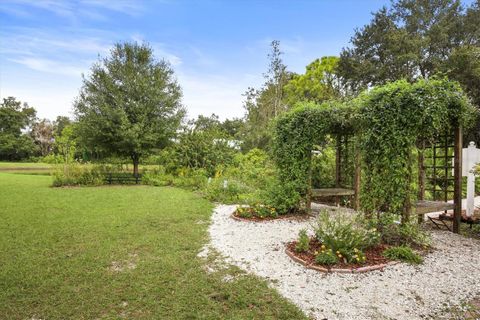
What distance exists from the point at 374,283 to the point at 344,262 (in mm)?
522

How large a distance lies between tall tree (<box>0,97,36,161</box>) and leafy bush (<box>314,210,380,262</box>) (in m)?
40.2

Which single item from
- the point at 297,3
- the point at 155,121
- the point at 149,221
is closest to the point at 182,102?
the point at 155,121

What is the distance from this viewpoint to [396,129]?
434 centimetres

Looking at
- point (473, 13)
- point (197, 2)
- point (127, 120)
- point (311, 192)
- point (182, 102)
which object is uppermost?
point (473, 13)

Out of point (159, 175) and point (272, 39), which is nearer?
point (159, 175)

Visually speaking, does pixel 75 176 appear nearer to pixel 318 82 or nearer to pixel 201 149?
pixel 201 149

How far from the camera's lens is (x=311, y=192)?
7.14 meters

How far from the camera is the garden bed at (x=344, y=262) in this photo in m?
3.68

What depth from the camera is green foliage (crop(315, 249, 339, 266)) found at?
378cm

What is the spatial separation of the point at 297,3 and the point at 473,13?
2010 cm

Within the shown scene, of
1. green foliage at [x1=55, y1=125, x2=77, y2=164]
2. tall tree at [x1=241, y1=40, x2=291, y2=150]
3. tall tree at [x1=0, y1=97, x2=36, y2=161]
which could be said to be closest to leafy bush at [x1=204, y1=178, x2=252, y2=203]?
green foliage at [x1=55, y1=125, x2=77, y2=164]

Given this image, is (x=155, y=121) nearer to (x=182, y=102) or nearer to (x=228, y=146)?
(x=182, y=102)

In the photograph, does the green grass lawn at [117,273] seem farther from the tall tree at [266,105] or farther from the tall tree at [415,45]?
the tall tree at [415,45]

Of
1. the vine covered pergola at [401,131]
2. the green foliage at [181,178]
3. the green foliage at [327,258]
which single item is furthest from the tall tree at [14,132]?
the green foliage at [327,258]
